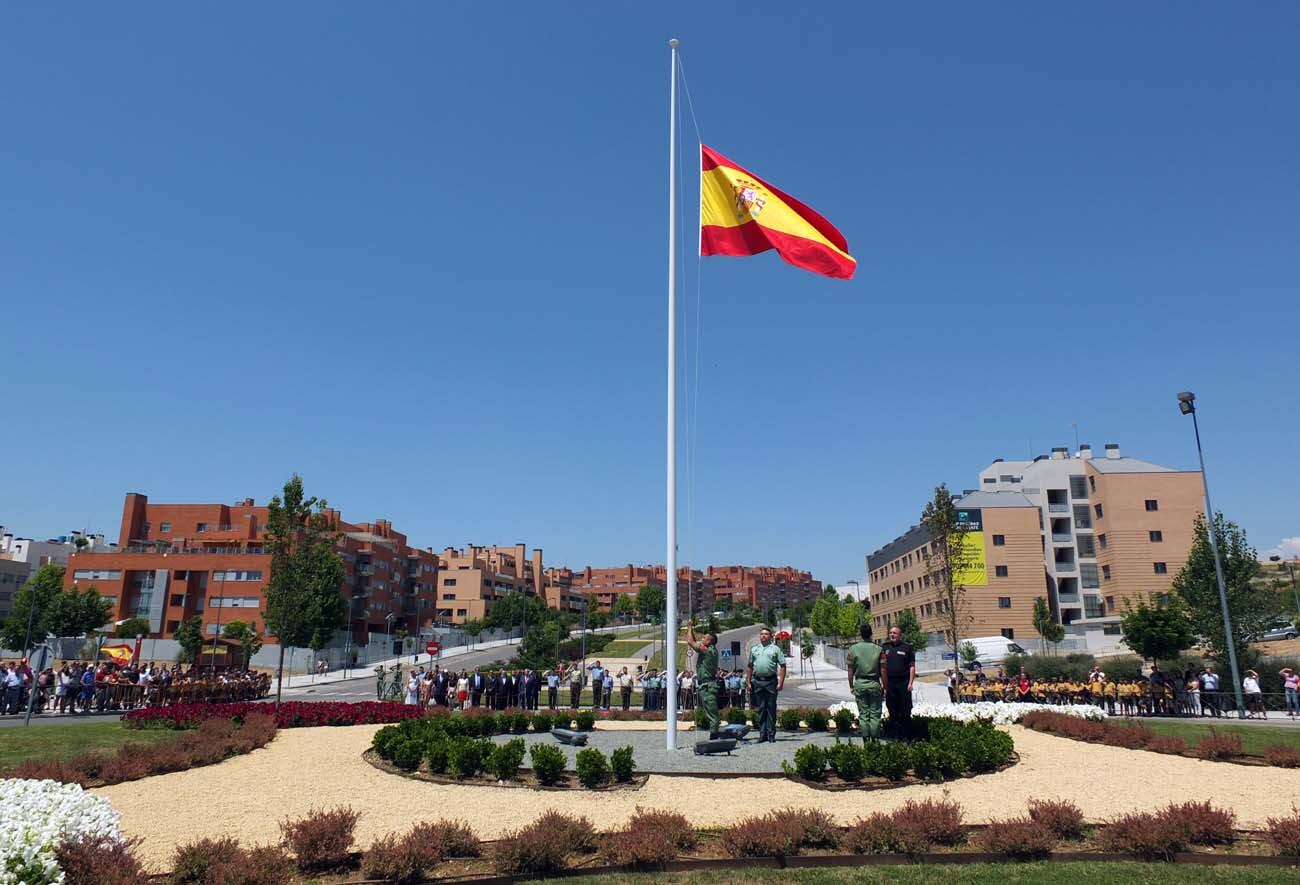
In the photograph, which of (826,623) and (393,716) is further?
(826,623)

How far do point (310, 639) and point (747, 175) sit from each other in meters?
63.1

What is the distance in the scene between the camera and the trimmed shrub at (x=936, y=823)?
25.5 feet

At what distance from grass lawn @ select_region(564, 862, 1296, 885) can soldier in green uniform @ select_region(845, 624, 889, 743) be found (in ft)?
18.7

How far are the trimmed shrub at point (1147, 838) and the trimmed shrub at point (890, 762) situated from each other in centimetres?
338

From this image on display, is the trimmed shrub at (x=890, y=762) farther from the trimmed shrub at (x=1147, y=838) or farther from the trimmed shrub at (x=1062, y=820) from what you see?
the trimmed shrub at (x=1147, y=838)

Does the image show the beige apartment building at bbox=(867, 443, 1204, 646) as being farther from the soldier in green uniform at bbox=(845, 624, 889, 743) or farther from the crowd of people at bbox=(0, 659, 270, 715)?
the soldier in green uniform at bbox=(845, 624, 889, 743)

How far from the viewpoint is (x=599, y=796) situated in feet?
33.6

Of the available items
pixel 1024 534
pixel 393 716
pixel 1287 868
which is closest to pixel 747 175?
pixel 1287 868

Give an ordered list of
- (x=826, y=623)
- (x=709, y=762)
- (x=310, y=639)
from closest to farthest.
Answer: (x=709, y=762) → (x=310, y=639) → (x=826, y=623)

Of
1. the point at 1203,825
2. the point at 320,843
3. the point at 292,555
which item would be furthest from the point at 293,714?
the point at 1203,825

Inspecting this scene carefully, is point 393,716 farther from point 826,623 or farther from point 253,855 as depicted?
point 826,623

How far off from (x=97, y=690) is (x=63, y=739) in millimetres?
13931

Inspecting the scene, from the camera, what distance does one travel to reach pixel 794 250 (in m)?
14.4

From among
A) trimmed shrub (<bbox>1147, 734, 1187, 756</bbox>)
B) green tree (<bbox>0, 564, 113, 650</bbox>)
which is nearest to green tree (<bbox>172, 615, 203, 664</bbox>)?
green tree (<bbox>0, 564, 113, 650</bbox>)
